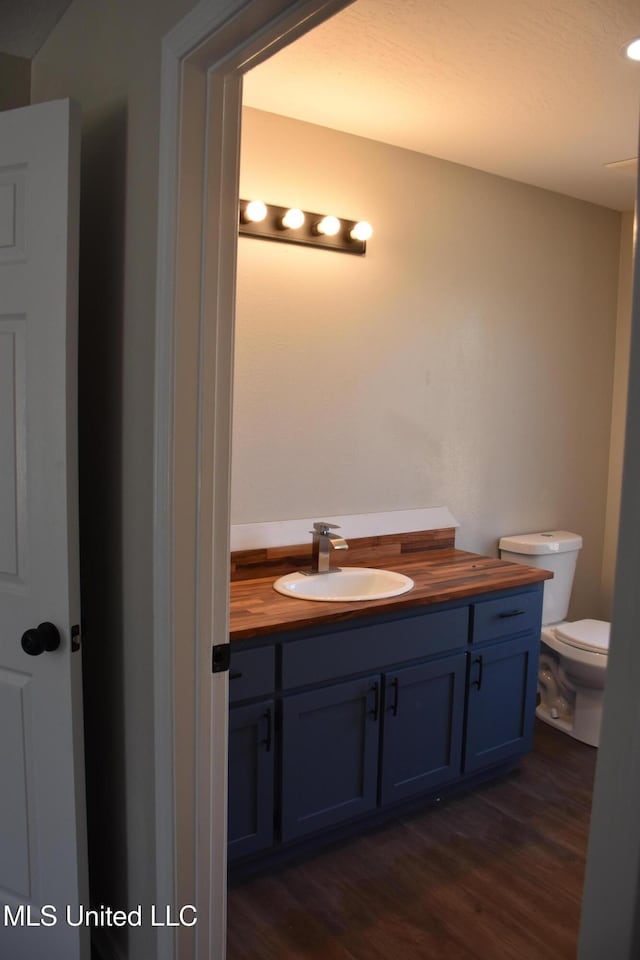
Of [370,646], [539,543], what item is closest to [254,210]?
[370,646]

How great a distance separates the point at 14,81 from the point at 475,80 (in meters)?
1.32

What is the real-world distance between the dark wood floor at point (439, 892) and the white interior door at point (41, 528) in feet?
2.06

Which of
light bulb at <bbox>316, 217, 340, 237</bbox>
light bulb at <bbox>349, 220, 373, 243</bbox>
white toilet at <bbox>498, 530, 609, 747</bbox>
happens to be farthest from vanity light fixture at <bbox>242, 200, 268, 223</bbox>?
white toilet at <bbox>498, 530, 609, 747</bbox>

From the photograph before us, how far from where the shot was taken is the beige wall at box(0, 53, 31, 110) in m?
1.88

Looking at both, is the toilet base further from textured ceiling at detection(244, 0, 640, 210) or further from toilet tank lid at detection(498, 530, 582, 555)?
textured ceiling at detection(244, 0, 640, 210)

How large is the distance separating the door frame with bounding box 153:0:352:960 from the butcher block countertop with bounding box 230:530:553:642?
526 mm

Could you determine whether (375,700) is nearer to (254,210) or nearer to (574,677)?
(574,677)

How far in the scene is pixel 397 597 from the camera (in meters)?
2.29

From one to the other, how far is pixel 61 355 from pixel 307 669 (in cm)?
118

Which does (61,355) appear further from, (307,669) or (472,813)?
(472,813)

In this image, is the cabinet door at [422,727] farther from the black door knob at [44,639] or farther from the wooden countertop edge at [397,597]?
the black door knob at [44,639]

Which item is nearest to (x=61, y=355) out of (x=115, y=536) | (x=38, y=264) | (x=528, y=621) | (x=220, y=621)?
(x=38, y=264)

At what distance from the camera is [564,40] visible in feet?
6.15

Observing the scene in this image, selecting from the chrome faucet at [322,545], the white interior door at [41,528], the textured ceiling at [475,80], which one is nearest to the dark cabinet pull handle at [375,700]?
the chrome faucet at [322,545]
